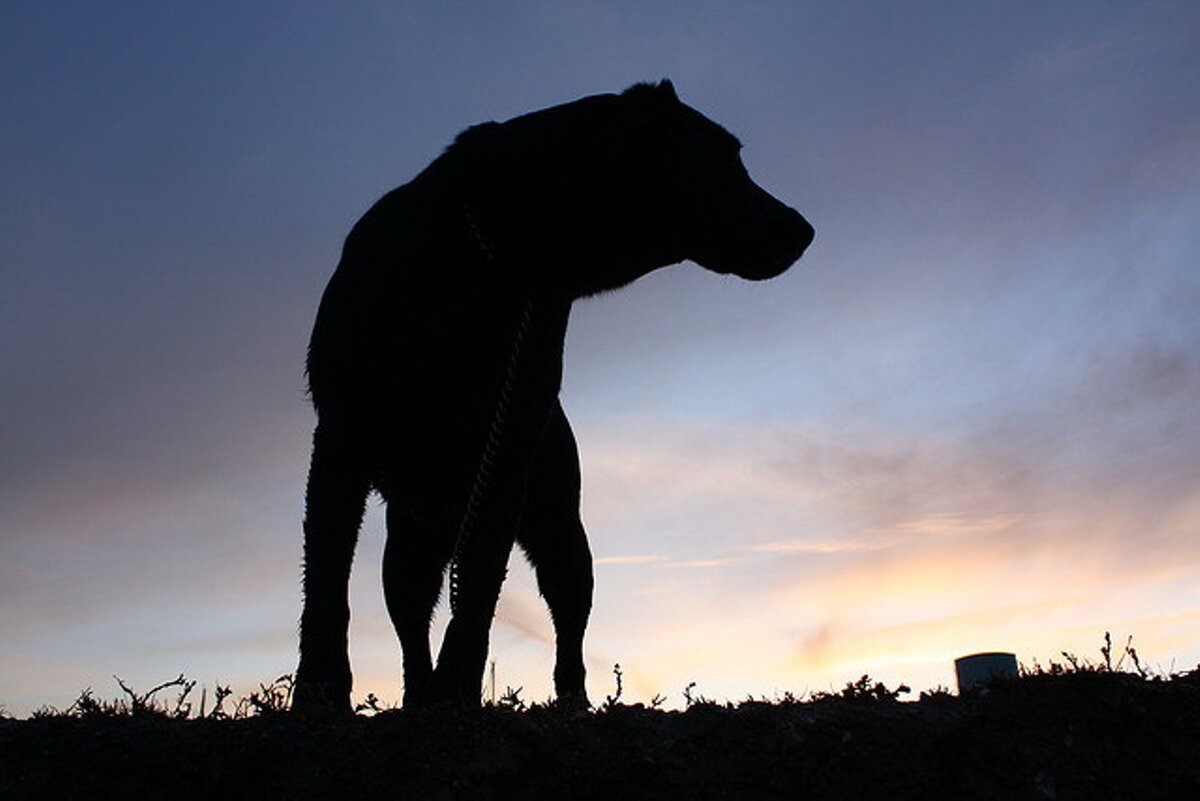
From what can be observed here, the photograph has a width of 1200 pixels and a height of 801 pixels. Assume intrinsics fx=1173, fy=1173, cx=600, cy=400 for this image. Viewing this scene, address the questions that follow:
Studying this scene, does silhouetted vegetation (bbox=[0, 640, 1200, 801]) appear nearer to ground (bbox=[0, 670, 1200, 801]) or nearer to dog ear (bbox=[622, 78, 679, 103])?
ground (bbox=[0, 670, 1200, 801])

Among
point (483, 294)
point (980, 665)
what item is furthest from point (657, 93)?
point (980, 665)

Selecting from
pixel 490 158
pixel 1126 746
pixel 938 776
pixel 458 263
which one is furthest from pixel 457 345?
pixel 1126 746

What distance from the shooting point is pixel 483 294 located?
4859mm

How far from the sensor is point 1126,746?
3.70 metres

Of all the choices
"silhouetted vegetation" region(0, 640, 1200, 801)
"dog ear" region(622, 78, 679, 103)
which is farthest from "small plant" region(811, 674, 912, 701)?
"dog ear" region(622, 78, 679, 103)

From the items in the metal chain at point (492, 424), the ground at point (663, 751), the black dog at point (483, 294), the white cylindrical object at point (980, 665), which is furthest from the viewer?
the metal chain at point (492, 424)

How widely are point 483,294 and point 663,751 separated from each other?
2.14 meters

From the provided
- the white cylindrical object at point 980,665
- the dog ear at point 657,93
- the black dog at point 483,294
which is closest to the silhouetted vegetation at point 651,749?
the white cylindrical object at point 980,665

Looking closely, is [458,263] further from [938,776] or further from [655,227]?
[938,776]

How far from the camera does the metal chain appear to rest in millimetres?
4910

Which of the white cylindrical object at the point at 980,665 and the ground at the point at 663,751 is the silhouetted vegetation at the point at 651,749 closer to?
the ground at the point at 663,751

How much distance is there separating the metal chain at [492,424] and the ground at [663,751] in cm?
127

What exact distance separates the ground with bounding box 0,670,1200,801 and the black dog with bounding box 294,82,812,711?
1168mm

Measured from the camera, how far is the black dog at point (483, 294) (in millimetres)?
4746
